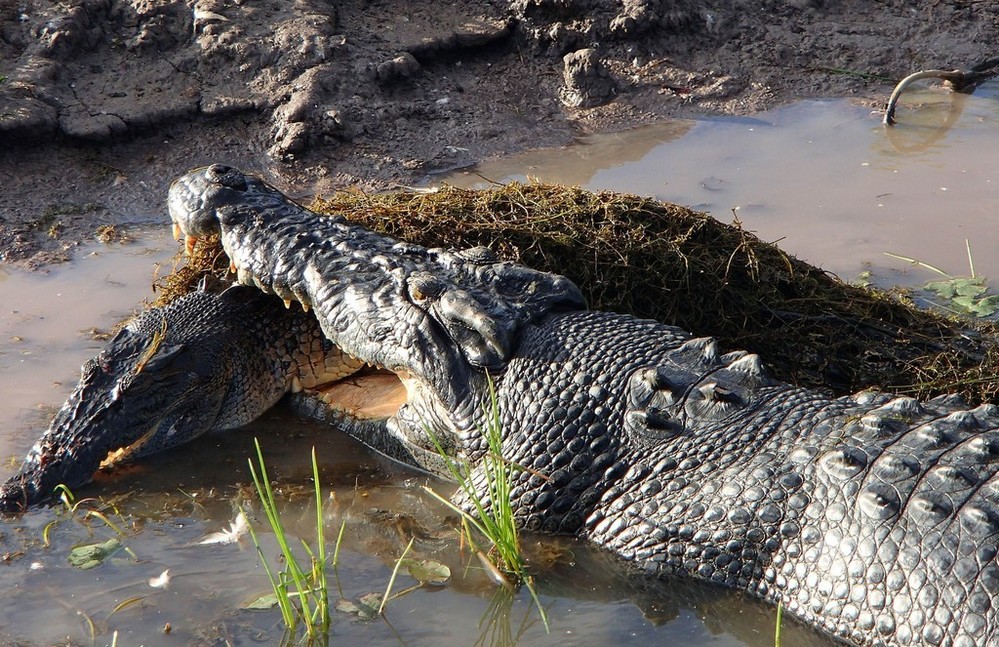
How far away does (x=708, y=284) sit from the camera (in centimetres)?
461

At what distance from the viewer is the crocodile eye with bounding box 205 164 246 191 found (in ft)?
14.0

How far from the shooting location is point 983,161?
22.3ft

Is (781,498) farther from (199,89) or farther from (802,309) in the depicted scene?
(199,89)

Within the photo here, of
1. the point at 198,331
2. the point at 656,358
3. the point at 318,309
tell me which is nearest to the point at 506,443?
the point at 656,358

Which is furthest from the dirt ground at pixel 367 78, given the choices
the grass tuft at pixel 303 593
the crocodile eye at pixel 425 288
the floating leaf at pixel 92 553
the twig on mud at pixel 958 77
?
the grass tuft at pixel 303 593

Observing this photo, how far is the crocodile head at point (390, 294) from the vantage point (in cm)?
366

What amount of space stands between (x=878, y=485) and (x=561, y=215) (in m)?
2.10

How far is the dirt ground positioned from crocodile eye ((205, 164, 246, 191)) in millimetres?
1931

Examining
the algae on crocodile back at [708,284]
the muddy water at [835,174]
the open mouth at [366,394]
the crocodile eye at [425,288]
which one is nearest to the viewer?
the crocodile eye at [425,288]

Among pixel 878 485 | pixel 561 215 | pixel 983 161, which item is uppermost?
pixel 561 215

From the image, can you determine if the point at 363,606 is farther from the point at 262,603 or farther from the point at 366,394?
the point at 366,394

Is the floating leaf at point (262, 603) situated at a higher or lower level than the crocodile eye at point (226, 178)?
lower

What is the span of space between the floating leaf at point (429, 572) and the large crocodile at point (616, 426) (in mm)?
314

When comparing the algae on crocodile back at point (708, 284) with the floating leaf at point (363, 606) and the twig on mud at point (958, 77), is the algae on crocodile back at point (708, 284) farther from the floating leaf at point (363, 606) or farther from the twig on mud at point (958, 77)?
the twig on mud at point (958, 77)
